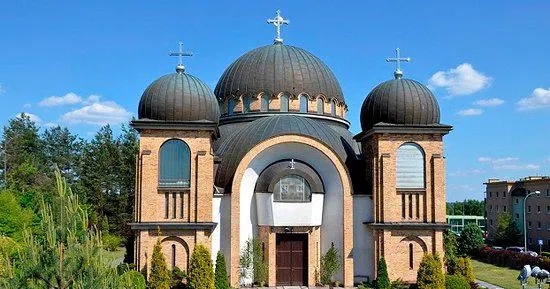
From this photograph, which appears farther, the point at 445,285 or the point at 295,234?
the point at 295,234

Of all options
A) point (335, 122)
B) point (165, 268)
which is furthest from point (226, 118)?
point (165, 268)

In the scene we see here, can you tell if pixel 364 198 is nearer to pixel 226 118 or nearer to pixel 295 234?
pixel 295 234

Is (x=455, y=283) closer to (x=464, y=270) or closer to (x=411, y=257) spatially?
(x=464, y=270)

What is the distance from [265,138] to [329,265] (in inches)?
291

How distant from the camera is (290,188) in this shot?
98.2 feet

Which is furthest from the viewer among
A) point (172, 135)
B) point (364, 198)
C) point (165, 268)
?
point (364, 198)

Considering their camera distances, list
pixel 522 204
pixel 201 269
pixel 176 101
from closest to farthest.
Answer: pixel 201 269 < pixel 176 101 < pixel 522 204

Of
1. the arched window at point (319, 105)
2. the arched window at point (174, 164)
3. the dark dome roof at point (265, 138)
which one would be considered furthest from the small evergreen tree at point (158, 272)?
the arched window at point (319, 105)

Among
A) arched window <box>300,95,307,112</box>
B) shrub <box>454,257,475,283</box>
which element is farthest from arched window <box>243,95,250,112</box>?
shrub <box>454,257,475,283</box>

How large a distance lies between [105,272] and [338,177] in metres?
20.7

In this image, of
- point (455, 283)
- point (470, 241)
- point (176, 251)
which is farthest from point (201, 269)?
point (470, 241)

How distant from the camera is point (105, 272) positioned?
1071 centimetres

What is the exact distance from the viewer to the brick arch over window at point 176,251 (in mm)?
28344

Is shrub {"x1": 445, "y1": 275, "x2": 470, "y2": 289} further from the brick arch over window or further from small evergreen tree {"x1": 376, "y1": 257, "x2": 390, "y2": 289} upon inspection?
the brick arch over window
